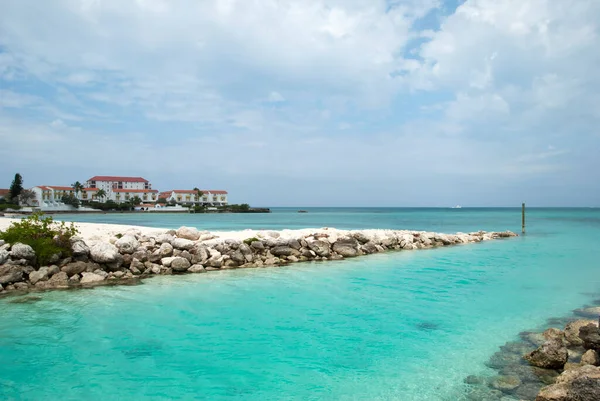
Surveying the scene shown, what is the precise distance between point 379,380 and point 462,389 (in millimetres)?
1225

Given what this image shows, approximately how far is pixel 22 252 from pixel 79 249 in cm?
164

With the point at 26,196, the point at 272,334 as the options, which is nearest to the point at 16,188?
the point at 26,196

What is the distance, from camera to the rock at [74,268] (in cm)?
1319

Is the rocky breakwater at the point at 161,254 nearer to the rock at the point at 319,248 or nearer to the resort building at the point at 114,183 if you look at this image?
the rock at the point at 319,248

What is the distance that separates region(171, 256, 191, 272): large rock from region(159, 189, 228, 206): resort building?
4801 inches

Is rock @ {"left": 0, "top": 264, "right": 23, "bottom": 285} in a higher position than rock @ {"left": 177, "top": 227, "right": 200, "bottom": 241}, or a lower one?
lower

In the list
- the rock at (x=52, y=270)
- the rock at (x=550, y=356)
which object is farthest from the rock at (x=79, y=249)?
the rock at (x=550, y=356)

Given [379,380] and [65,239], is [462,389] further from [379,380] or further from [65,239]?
[65,239]

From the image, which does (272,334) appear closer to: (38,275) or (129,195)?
(38,275)

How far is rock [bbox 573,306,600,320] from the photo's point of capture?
31.9 ft

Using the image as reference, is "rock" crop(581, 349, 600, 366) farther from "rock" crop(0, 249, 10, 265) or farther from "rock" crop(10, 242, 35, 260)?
"rock" crop(0, 249, 10, 265)

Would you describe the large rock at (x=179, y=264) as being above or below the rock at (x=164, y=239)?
below

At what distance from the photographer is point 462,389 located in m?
5.89

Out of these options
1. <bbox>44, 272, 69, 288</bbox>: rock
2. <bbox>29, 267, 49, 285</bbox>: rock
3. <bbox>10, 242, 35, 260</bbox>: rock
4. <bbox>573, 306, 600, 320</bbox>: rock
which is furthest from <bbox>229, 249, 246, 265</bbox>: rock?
<bbox>573, 306, 600, 320</bbox>: rock
